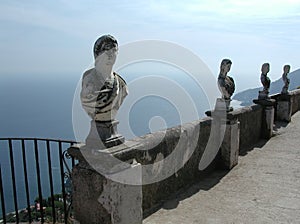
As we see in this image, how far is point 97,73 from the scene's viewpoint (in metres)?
3.08

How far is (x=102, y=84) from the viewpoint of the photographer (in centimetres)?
305

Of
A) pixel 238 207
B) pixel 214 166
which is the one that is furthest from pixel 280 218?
pixel 214 166

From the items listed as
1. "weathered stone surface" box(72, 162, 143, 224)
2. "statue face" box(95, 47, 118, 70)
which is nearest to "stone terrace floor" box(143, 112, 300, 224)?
"weathered stone surface" box(72, 162, 143, 224)

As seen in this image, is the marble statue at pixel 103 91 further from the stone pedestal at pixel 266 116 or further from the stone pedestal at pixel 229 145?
the stone pedestal at pixel 266 116

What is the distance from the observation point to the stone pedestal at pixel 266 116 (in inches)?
332

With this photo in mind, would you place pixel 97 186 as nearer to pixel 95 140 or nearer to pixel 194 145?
pixel 95 140

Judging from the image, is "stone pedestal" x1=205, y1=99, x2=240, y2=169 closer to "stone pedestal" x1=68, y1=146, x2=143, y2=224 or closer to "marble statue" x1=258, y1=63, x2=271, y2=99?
"marble statue" x1=258, y1=63, x2=271, y2=99

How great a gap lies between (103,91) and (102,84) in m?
0.07

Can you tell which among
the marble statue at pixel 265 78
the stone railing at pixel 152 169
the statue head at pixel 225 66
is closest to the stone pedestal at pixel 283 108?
the marble statue at pixel 265 78

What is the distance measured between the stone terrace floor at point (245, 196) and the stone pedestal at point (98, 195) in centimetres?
95

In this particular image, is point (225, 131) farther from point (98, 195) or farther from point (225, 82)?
point (98, 195)

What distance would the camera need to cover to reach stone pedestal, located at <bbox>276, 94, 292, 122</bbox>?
1027 cm

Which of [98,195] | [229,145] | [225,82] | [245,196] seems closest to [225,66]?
[225,82]

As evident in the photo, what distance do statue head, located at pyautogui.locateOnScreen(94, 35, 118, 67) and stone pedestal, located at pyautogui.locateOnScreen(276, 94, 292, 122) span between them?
28.3 feet
